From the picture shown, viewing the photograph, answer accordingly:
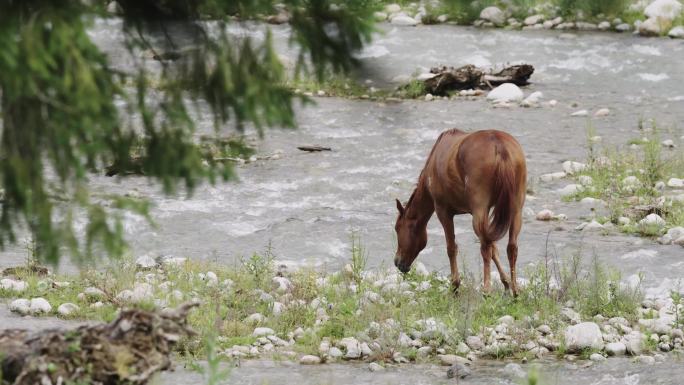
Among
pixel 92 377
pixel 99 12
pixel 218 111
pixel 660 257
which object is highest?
pixel 99 12

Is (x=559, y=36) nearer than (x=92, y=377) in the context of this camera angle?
No

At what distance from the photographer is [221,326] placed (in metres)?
7.61

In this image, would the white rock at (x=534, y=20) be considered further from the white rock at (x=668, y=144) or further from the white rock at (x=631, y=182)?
the white rock at (x=631, y=182)

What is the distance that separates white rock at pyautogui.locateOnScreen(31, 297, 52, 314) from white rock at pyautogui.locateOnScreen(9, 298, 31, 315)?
0.04m

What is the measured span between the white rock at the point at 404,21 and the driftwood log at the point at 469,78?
3.28 m

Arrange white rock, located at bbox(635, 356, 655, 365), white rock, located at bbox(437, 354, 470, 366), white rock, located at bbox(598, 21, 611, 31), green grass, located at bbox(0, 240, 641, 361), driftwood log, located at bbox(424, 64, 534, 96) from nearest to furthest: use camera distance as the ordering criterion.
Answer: white rock, located at bbox(635, 356, 655, 365) < white rock, located at bbox(437, 354, 470, 366) < green grass, located at bbox(0, 240, 641, 361) < driftwood log, located at bbox(424, 64, 534, 96) < white rock, located at bbox(598, 21, 611, 31)

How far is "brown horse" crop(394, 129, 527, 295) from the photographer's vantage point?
809cm

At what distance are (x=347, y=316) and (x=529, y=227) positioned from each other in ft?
11.0

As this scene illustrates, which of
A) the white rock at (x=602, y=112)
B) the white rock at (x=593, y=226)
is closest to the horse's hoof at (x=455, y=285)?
the white rock at (x=593, y=226)

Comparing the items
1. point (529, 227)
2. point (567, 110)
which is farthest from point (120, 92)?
point (567, 110)

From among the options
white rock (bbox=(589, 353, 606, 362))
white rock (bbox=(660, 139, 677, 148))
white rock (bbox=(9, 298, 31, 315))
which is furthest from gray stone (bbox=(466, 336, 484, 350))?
white rock (bbox=(660, 139, 677, 148))

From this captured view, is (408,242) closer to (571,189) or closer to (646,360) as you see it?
(646,360)

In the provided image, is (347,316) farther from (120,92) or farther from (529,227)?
(120,92)

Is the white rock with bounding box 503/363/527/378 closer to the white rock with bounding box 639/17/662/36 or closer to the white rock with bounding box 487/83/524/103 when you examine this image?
the white rock with bounding box 487/83/524/103
